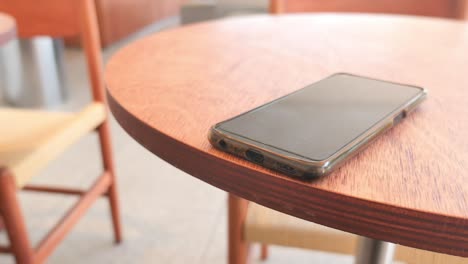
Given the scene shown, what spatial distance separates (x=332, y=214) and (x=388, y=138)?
11cm

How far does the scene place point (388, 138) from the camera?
38 centimetres

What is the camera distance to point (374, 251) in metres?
0.54

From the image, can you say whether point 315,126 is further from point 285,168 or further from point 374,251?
point 374,251

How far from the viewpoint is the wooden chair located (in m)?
0.80

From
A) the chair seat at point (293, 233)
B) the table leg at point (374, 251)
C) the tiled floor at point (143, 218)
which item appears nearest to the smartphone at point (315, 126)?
the table leg at point (374, 251)

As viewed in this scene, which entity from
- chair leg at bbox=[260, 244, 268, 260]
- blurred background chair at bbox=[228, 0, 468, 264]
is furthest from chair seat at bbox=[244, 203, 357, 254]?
chair leg at bbox=[260, 244, 268, 260]

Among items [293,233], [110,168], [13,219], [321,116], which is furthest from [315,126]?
[110,168]

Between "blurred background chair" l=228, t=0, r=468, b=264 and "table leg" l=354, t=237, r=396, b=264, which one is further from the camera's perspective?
"blurred background chair" l=228, t=0, r=468, b=264

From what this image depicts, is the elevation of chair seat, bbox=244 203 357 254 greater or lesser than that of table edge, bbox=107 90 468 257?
lesser

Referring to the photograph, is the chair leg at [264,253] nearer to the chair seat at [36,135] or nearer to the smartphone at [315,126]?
the chair seat at [36,135]

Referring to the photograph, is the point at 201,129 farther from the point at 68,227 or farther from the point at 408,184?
the point at 68,227

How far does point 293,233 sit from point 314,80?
0.29m

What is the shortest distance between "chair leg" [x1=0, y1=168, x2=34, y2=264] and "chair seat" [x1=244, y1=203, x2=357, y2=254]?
1.41 feet

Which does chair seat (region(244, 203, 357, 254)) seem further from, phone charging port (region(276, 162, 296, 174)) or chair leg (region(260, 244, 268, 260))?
chair leg (region(260, 244, 268, 260))
